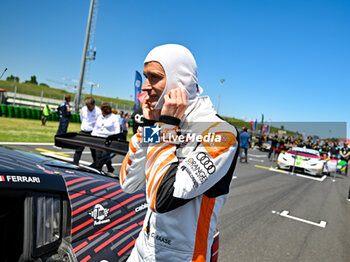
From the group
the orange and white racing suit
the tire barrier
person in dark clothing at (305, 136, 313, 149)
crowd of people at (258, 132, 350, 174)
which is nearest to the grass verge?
the tire barrier

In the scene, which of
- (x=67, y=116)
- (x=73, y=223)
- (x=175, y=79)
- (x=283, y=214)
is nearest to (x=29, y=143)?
(x=67, y=116)

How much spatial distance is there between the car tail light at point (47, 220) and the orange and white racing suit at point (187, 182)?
1.99 ft

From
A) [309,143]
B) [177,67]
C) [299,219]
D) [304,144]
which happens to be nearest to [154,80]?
[177,67]

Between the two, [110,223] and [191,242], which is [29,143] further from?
[191,242]

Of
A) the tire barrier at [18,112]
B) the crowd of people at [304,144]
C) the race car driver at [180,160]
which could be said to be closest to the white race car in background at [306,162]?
the crowd of people at [304,144]

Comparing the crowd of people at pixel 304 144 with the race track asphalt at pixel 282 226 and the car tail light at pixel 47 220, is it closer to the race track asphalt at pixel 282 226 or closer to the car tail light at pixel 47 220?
the race track asphalt at pixel 282 226

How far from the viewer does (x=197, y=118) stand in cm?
117

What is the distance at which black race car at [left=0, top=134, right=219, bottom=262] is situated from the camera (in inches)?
56.0

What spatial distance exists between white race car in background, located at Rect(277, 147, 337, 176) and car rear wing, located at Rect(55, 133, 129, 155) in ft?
36.3

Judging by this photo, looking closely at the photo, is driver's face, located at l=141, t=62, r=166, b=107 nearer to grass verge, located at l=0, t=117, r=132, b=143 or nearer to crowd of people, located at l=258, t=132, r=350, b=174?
grass verge, located at l=0, t=117, r=132, b=143

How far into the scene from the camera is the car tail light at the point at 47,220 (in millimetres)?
1444

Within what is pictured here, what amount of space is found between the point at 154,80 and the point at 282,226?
4.26 m

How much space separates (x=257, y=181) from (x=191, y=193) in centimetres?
799

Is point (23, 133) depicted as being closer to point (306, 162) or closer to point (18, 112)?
point (18, 112)
